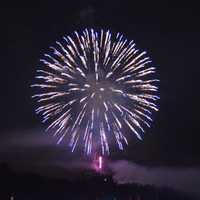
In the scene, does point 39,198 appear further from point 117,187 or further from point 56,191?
point 117,187

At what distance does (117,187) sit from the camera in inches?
7382

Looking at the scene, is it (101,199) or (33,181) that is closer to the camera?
(33,181)

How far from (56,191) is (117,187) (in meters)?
23.0

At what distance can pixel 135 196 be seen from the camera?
19650cm

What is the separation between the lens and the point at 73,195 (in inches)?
6870
